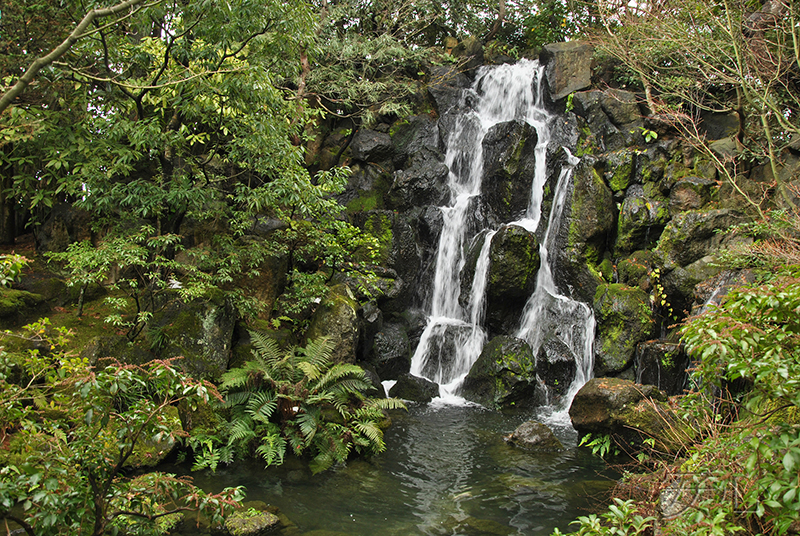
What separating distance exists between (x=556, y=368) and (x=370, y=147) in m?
10.6

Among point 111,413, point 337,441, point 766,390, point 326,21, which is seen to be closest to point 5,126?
point 111,413

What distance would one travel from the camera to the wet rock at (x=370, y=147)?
1772 centimetres

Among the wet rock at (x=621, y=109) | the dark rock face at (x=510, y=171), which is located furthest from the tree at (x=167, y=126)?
the wet rock at (x=621, y=109)

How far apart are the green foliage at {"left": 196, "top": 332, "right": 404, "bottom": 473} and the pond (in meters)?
0.27

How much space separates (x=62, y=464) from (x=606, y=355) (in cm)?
1123

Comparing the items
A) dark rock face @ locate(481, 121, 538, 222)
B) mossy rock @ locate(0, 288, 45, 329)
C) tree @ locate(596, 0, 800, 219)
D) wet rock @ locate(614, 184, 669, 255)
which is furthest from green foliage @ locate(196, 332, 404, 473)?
dark rock face @ locate(481, 121, 538, 222)

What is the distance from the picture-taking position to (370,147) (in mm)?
17734

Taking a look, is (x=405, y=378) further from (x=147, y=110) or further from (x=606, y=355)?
(x=147, y=110)

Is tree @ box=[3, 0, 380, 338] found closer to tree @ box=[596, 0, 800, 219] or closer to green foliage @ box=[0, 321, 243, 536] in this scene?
green foliage @ box=[0, 321, 243, 536]

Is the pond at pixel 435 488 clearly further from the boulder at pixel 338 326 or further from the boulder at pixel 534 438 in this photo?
the boulder at pixel 338 326

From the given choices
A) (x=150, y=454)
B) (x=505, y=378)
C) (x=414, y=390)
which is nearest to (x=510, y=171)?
(x=505, y=378)

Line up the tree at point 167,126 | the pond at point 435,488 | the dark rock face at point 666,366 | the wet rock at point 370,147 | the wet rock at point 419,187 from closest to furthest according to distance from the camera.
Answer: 1. the pond at point 435,488
2. the tree at point 167,126
3. the dark rock face at point 666,366
4. the wet rock at point 419,187
5. the wet rock at point 370,147

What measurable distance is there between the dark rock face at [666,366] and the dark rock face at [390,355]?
559 cm

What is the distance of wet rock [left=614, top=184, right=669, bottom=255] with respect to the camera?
1319 cm
